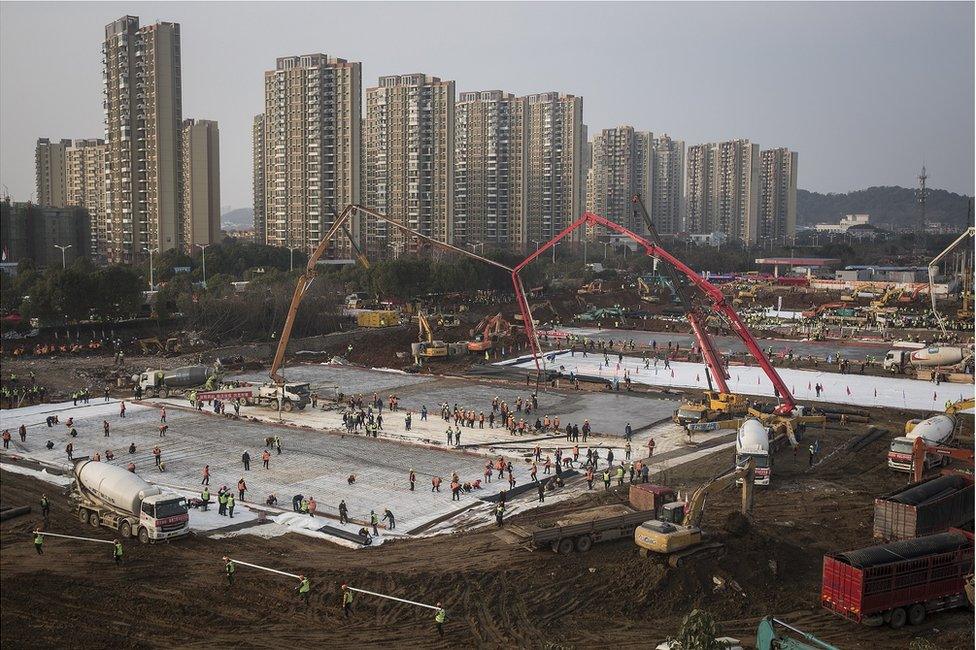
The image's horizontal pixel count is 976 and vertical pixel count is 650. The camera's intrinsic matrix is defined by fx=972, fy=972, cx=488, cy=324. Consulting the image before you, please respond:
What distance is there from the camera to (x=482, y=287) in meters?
73.8

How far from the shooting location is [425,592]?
1647 centimetres

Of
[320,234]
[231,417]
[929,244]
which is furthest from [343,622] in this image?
[929,244]

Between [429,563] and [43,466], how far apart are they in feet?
42.7

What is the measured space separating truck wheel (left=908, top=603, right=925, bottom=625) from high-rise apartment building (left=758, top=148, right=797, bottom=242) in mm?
173976

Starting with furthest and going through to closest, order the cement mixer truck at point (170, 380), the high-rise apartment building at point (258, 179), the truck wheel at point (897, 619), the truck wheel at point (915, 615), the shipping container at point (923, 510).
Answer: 1. the high-rise apartment building at point (258, 179)
2. the cement mixer truck at point (170, 380)
3. the shipping container at point (923, 510)
4. the truck wheel at point (915, 615)
5. the truck wheel at point (897, 619)

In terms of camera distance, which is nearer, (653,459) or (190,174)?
(653,459)

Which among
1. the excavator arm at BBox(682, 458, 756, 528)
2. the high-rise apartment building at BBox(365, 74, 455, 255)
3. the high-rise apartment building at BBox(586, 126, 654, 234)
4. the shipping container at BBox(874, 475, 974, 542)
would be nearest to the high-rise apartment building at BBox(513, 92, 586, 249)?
the high-rise apartment building at BBox(365, 74, 455, 255)

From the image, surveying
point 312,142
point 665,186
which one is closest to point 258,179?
point 312,142

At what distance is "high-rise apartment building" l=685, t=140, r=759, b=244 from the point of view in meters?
182

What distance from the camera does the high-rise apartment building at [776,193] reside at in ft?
602

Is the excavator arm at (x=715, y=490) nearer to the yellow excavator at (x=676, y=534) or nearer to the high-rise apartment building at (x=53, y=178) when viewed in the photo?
the yellow excavator at (x=676, y=534)

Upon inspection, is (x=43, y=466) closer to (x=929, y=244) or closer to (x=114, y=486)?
(x=114, y=486)

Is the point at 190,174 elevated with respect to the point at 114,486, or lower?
elevated

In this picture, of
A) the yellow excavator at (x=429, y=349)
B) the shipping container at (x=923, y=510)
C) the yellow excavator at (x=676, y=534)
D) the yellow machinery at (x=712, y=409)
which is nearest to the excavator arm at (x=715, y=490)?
the yellow excavator at (x=676, y=534)
